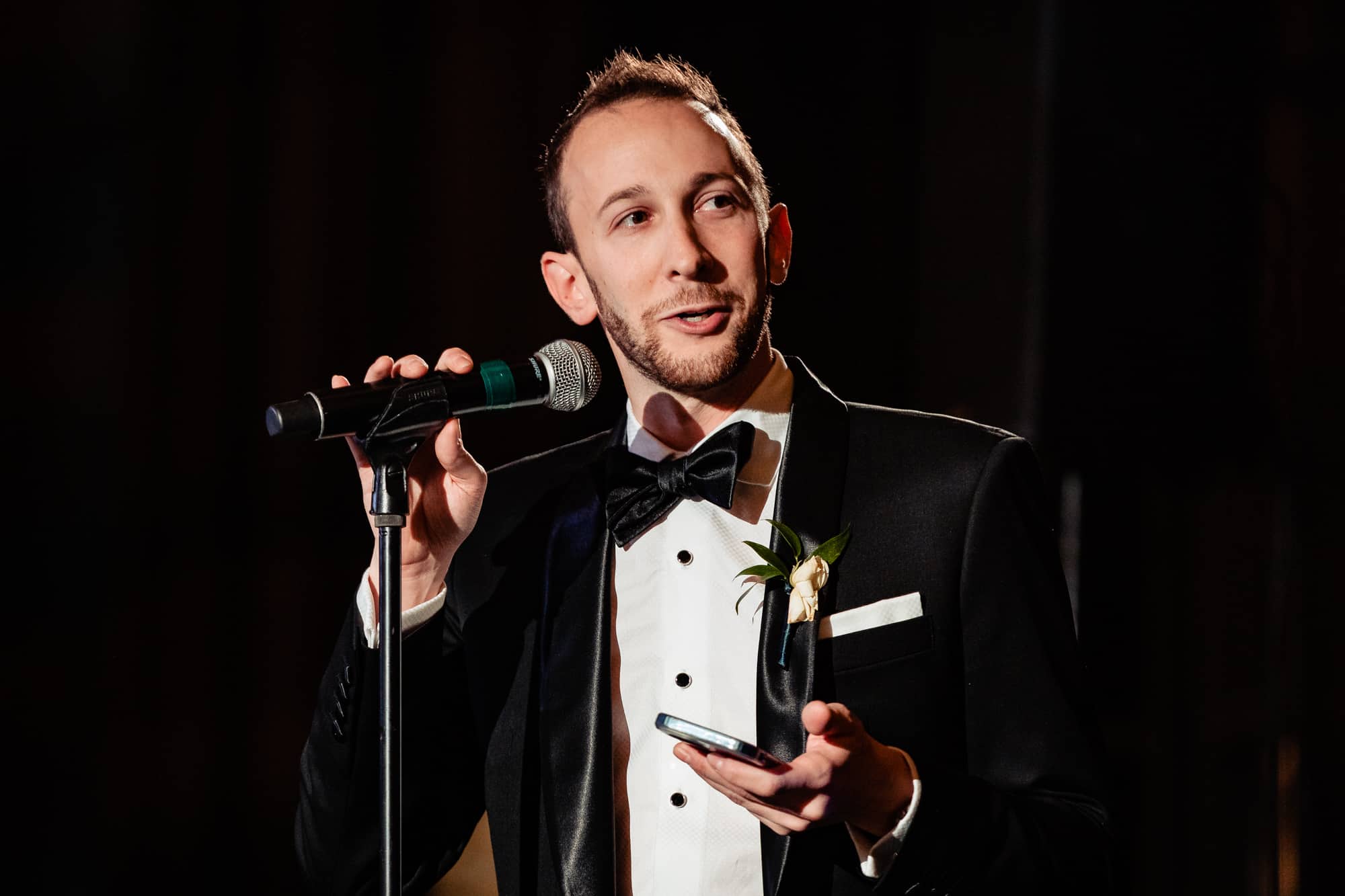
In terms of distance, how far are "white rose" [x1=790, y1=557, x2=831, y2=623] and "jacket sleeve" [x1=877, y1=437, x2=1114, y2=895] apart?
0.20 m

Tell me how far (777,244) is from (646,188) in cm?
26

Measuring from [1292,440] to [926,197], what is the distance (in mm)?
1171

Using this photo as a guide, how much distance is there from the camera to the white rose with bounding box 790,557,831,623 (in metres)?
1.71

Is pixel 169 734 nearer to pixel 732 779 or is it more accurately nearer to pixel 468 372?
pixel 468 372

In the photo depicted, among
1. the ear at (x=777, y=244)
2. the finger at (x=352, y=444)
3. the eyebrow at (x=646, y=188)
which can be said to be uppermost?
the eyebrow at (x=646, y=188)

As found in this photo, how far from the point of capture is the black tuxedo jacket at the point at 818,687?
1.64 meters

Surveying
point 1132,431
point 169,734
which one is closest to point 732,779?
point 169,734

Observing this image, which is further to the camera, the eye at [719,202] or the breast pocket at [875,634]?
the eye at [719,202]

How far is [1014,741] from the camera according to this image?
1.66m

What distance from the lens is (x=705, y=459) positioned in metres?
1.85

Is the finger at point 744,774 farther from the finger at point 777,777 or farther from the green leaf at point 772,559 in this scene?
the green leaf at point 772,559

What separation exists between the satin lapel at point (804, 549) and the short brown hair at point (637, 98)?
1.04ft

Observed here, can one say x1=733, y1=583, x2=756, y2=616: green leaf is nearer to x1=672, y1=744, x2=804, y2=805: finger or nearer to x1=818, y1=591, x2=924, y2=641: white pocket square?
x1=818, y1=591, x2=924, y2=641: white pocket square

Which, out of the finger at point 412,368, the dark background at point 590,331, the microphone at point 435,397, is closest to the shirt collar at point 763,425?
the microphone at point 435,397
